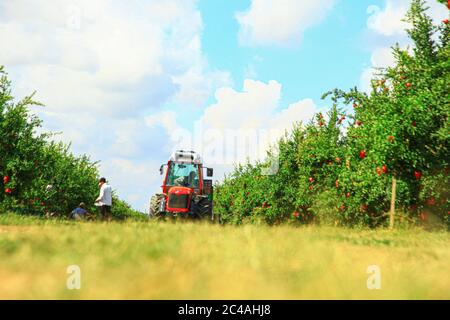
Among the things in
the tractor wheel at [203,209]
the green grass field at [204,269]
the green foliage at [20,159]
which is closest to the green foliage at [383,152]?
the tractor wheel at [203,209]

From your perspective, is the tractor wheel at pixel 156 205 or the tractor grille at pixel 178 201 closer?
the tractor grille at pixel 178 201

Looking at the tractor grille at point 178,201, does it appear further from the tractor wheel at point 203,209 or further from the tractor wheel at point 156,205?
the tractor wheel at point 156,205

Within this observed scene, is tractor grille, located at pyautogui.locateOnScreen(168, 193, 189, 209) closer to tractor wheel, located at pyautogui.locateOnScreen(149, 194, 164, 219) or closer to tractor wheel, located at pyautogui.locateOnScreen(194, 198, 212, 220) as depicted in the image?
tractor wheel, located at pyautogui.locateOnScreen(194, 198, 212, 220)

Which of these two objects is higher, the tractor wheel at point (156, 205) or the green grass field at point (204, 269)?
the tractor wheel at point (156, 205)

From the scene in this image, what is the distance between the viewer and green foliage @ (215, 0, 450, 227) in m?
15.8

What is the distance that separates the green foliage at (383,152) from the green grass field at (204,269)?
8571 millimetres

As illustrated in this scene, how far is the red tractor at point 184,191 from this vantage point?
2145 cm

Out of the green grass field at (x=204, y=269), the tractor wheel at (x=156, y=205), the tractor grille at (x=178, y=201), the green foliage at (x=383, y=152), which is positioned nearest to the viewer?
the green grass field at (x=204, y=269)

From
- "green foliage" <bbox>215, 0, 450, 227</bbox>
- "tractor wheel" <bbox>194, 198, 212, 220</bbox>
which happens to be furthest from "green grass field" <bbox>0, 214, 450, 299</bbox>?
"tractor wheel" <bbox>194, 198, 212, 220</bbox>

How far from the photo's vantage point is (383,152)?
54.5 feet

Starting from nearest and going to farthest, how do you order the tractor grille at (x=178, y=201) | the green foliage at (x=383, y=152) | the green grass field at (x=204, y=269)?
the green grass field at (x=204, y=269), the green foliage at (x=383, y=152), the tractor grille at (x=178, y=201)
